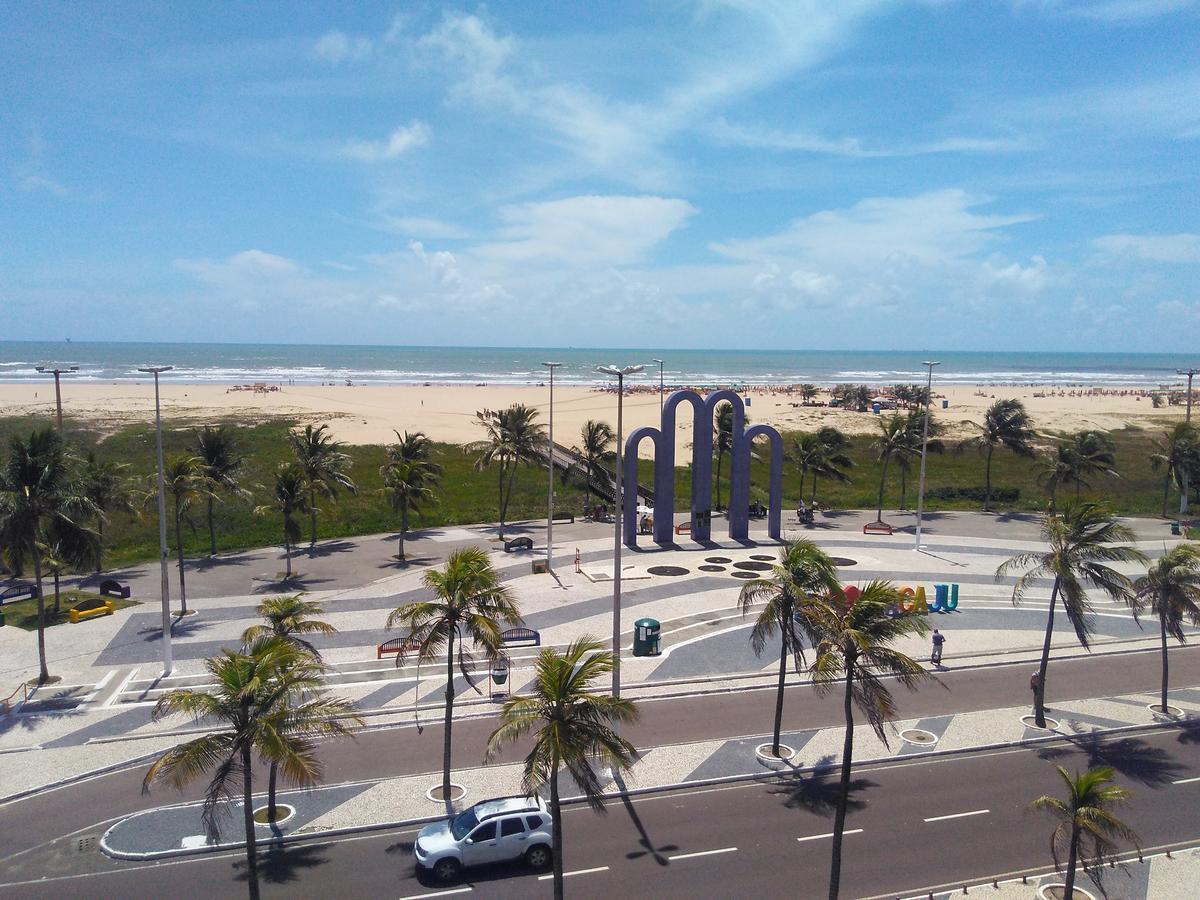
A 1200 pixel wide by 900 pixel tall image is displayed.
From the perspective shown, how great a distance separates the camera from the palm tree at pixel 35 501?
24.0 m

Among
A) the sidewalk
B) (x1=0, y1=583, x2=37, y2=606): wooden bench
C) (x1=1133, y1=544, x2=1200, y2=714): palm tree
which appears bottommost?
the sidewalk

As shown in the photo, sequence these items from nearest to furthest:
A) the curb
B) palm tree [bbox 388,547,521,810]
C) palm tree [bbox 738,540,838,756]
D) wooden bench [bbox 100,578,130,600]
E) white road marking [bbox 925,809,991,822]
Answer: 1. the curb
2. palm tree [bbox 388,547,521,810]
3. white road marking [bbox 925,809,991,822]
4. palm tree [bbox 738,540,838,756]
5. wooden bench [bbox 100,578,130,600]

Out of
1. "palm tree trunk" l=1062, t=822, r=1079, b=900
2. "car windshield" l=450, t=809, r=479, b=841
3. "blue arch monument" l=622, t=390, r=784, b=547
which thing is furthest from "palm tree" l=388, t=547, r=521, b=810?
"blue arch monument" l=622, t=390, r=784, b=547

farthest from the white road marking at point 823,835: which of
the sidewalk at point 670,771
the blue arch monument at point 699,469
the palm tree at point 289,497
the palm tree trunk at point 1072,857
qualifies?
the palm tree at point 289,497

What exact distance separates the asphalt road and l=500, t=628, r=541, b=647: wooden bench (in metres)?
10.5

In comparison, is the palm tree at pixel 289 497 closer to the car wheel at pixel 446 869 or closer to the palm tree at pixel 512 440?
the palm tree at pixel 512 440

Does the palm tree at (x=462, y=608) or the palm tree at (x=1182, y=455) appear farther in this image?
the palm tree at (x=1182, y=455)

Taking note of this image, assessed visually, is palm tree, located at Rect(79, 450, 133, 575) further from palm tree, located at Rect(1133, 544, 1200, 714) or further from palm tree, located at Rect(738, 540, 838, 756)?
palm tree, located at Rect(1133, 544, 1200, 714)

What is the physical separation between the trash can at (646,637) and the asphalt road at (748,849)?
→ 29.5 feet

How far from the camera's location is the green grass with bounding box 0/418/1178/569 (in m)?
45.6

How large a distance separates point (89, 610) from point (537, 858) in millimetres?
24683

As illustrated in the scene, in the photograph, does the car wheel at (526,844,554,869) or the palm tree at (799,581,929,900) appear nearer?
the palm tree at (799,581,929,900)

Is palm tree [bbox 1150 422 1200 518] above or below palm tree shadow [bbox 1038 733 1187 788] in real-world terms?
above

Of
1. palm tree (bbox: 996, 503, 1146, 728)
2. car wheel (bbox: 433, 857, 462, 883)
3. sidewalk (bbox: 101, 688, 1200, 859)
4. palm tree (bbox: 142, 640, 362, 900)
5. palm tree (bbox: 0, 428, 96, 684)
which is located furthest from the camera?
palm tree (bbox: 0, 428, 96, 684)
